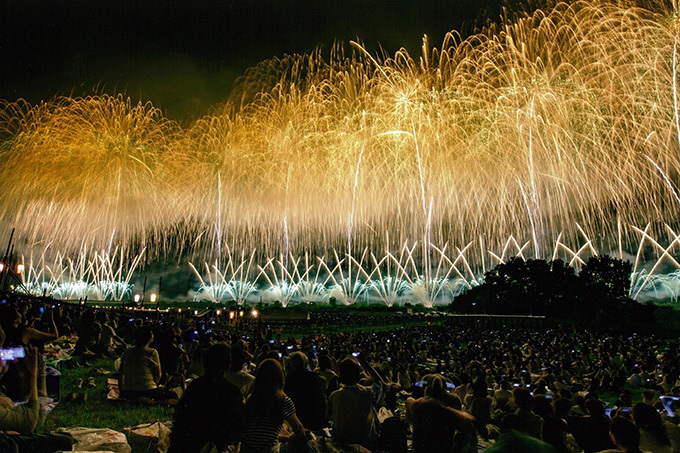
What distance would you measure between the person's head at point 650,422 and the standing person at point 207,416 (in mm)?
5614

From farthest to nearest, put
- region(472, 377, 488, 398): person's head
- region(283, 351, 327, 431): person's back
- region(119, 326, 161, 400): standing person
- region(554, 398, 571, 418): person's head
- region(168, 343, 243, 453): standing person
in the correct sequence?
1. region(472, 377, 488, 398): person's head
2. region(119, 326, 161, 400): standing person
3. region(554, 398, 571, 418): person's head
4. region(283, 351, 327, 431): person's back
5. region(168, 343, 243, 453): standing person

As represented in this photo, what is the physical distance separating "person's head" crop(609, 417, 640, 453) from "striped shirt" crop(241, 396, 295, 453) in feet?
11.6

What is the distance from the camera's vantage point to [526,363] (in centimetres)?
2317

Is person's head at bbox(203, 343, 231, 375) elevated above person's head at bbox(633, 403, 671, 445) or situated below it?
above

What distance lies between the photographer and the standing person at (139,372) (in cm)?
834

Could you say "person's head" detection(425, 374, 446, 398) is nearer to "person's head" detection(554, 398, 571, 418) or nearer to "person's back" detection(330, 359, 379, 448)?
"person's back" detection(330, 359, 379, 448)

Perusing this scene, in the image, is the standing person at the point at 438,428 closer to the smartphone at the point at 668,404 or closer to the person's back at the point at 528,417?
the person's back at the point at 528,417

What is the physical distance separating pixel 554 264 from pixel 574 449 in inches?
2464

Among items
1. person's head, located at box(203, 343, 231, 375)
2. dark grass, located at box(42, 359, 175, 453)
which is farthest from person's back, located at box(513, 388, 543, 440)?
dark grass, located at box(42, 359, 175, 453)

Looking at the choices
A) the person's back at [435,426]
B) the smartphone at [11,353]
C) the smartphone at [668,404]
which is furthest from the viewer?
the smartphone at [668,404]

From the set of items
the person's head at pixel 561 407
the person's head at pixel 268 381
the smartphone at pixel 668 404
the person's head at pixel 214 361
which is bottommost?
the smartphone at pixel 668 404

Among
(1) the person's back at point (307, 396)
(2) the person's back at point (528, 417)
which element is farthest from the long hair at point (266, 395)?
(2) the person's back at point (528, 417)

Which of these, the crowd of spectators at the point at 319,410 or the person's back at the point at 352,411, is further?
the person's back at the point at 352,411

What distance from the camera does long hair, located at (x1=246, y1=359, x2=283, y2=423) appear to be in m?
4.82
